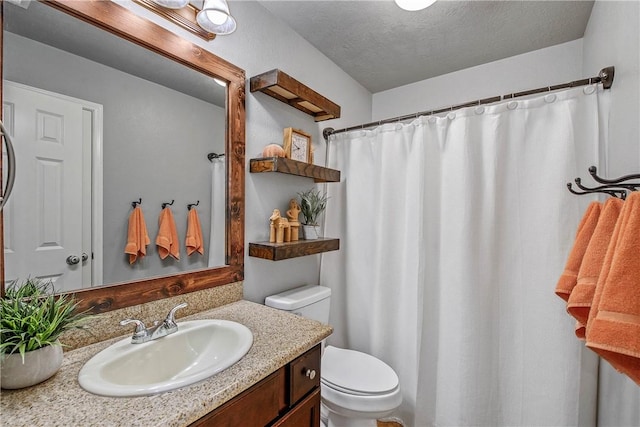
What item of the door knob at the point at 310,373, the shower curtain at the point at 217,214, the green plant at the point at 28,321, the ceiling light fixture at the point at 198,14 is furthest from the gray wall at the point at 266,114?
the green plant at the point at 28,321

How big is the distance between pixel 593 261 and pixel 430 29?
1.52 m

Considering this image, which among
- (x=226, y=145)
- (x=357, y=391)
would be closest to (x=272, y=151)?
(x=226, y=145)

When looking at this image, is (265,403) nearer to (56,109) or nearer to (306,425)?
(306,425)

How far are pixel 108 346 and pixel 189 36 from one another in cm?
124

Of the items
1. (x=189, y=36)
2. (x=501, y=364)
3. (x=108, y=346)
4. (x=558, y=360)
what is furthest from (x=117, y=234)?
(x=558, y=360)

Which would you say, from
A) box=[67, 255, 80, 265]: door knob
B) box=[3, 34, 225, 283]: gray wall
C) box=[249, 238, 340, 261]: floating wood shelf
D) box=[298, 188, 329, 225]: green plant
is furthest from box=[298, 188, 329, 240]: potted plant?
box=[67, 255, 80, 265]: door knob

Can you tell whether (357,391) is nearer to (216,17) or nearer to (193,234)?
(193,234)

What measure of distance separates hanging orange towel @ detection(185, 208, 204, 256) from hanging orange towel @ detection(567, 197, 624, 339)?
1413mm

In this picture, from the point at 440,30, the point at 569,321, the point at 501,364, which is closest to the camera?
the point at 569,321

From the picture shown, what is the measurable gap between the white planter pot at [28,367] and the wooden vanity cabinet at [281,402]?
410 millimetres

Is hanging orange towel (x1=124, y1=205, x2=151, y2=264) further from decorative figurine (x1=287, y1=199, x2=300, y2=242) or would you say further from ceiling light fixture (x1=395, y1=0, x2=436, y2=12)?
ceiling light fixture (x1=395, y1=0, x2=436, y2=12)

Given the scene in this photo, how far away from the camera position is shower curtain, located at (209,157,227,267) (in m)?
1.34

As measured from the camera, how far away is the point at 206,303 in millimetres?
1289

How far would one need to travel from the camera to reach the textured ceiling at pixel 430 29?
1.55 meters
